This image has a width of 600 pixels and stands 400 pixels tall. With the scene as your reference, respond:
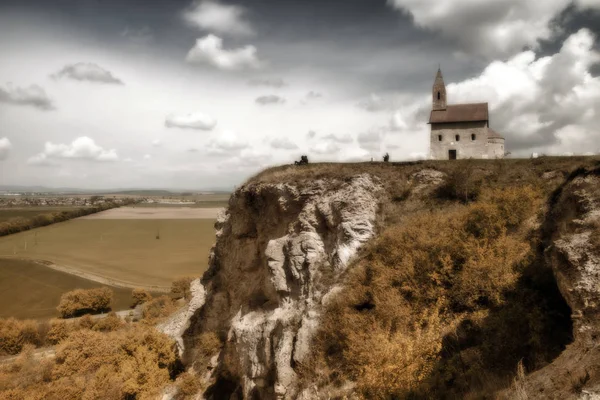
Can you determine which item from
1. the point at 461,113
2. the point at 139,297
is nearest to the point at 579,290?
the point at 461,113

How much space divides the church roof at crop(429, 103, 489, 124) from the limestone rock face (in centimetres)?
1117

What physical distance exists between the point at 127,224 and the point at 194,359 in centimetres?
8489

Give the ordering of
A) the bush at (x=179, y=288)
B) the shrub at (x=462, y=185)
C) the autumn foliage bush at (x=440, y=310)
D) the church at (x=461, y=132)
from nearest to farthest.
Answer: the autumn foliage bush at (x=440, y=310), the shrub at (x=462, y=185), the church at (x=461, y=132), the bush at (x=179, y=288)

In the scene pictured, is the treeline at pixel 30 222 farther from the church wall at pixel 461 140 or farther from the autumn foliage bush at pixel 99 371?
the church wall at pixel 461 140

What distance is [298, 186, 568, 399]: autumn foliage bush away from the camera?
958cm

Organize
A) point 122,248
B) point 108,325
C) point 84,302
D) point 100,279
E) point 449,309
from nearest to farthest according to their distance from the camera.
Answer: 1. point 449,309
2. point 108,325
3. point 84,302
4. point 100,279
5. point 122,248

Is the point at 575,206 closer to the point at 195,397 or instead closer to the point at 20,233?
the point at 195,397

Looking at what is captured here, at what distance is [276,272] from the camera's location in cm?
1819

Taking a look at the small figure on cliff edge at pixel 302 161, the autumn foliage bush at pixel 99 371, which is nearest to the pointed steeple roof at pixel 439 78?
the small figure on cliff edge at pixel 302 161

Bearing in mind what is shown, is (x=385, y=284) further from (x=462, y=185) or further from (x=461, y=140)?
(x=461, y=140)

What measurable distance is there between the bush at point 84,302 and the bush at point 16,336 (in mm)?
6357

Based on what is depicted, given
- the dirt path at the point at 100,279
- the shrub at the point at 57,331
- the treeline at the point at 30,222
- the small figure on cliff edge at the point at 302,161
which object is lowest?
the shrub at the point at 57,331

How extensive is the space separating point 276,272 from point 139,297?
36.6 m

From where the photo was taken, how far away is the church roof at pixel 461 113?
26.3 m
